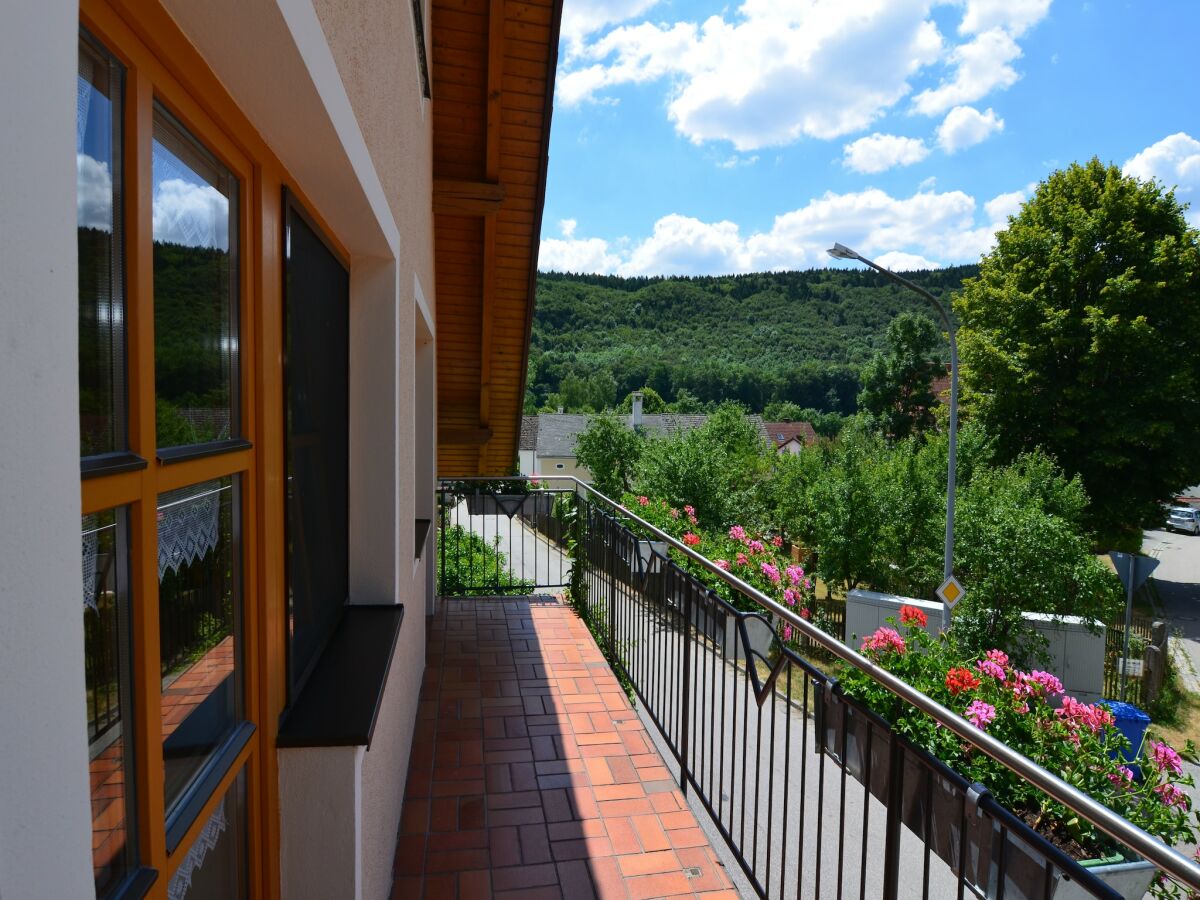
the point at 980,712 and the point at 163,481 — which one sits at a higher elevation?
the point at 163,481

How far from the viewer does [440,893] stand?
258cm

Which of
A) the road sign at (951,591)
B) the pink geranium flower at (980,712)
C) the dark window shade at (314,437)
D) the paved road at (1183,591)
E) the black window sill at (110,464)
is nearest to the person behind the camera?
the black window sill at (110,464)

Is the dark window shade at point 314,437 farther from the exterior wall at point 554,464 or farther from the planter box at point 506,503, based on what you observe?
the exterior wall at point 554,464

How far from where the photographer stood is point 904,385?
98.6 feet

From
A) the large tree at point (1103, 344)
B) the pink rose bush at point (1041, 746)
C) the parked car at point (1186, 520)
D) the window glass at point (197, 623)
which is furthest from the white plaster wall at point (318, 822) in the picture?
the parked car at point (1186, 520)

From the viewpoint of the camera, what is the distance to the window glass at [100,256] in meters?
0.77

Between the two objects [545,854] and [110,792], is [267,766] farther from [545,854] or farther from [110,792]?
[545,854]

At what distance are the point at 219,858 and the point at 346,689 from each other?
583 millimetres

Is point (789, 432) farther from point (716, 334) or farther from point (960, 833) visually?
point (960, 833)

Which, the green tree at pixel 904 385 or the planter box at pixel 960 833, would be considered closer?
the planter box at pixel 960 833

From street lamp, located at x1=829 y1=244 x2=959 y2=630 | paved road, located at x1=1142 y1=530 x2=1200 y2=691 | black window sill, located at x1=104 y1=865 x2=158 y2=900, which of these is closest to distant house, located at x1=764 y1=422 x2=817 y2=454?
paved road, located at x1=1142 y1=530 x2=1200 y2=691

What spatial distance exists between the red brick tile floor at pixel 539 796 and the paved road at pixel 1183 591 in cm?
1507

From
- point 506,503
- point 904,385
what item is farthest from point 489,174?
point 904,385

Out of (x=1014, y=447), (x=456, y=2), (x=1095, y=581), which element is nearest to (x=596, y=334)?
(x=1014, y=447)
